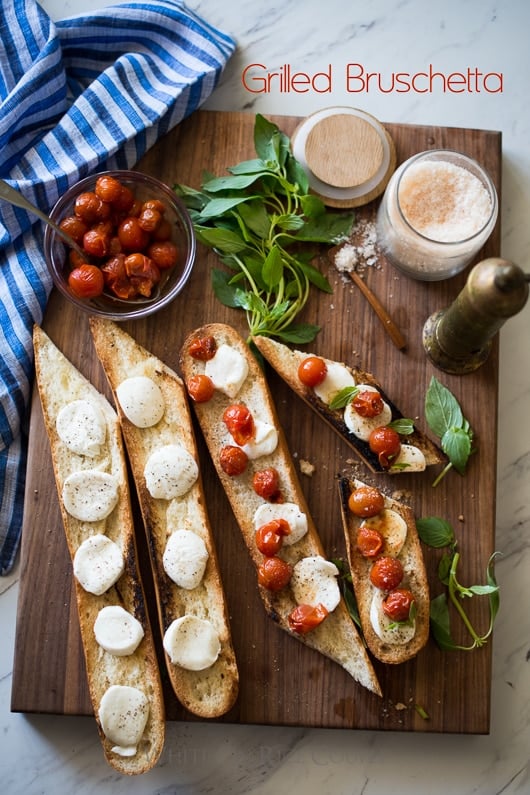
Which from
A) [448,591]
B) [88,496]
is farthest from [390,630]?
[88,496]

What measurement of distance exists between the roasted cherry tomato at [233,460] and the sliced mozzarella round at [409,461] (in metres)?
0.64

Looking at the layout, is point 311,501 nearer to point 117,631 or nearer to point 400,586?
point 400,586

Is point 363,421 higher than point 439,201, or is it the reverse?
point 439,201

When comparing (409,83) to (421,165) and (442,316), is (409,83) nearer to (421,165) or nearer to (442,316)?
(421,165)

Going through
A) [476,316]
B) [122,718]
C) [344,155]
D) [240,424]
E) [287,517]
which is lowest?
[122,718]

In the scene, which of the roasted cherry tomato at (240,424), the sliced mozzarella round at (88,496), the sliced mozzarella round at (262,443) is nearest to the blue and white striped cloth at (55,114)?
the sliced mozzarella round at (88,496)

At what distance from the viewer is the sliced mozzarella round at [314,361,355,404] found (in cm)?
327

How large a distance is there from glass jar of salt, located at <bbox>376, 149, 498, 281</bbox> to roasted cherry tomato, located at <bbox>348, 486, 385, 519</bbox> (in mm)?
1029

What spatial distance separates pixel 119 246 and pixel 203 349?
60 cm

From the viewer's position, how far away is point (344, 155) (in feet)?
11.3

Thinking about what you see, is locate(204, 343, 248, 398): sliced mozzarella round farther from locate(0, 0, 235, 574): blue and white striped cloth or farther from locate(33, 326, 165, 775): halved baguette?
locate(0, 0, 235, 574): blue and white striped cloth

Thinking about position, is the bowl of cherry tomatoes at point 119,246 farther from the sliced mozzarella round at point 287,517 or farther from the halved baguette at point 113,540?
the sliced mozzarella round at point 287,517

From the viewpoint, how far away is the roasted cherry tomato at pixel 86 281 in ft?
10.6

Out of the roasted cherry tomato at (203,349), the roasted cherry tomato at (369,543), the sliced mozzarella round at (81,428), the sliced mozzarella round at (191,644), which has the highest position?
the roasted cherry tomato at (203,349)
